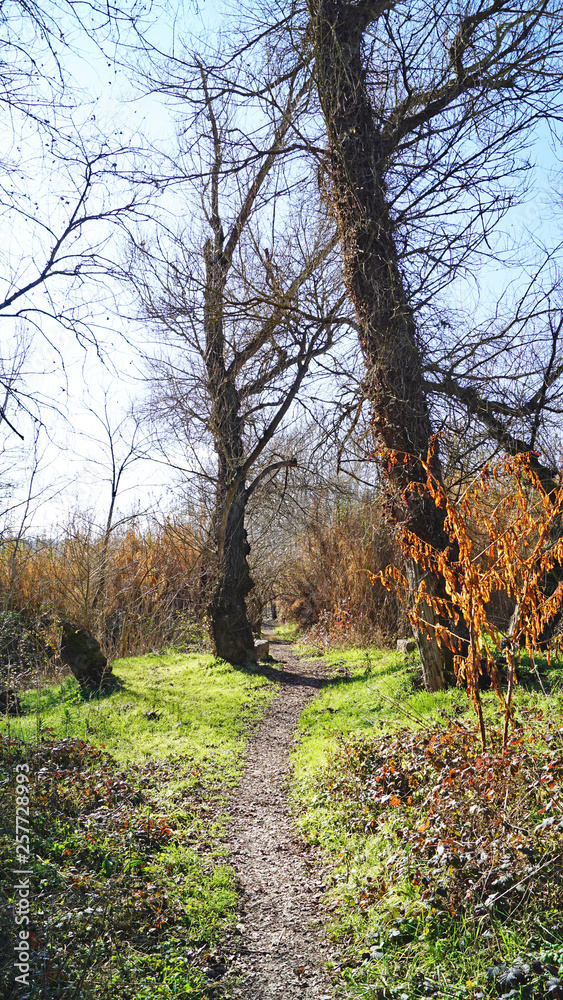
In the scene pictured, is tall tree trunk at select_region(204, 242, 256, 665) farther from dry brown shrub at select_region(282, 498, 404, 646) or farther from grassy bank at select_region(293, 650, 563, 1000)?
grassy bank at select_region(293, 650, 563, 1000)

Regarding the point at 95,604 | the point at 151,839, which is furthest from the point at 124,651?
the point at 151,839

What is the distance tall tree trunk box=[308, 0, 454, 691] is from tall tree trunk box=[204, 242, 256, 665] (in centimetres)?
434

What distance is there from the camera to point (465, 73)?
22.1 feet

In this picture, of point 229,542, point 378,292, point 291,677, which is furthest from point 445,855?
point 229,542

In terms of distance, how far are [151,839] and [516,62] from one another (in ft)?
26.9

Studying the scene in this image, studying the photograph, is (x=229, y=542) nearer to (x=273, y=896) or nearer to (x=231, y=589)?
(x=231, y=589)

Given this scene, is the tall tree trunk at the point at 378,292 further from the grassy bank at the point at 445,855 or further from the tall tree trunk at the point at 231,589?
the tall tree trunk at the point at 231,589

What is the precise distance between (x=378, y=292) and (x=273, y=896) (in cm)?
633

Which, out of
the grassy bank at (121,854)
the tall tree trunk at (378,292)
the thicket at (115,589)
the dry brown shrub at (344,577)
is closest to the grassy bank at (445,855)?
the grassy bank at (121,854)

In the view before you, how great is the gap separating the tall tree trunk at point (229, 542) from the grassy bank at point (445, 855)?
20.3 feet

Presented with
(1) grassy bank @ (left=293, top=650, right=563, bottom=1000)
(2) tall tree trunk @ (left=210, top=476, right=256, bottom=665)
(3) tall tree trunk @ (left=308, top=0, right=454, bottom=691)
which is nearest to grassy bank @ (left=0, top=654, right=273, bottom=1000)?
(1) grassy bank @ (left=293, top=650, right=563, bottom=1000)

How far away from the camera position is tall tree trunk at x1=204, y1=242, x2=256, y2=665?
1158 cm

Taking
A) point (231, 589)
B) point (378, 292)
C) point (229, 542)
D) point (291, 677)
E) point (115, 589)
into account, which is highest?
point (378, 292)

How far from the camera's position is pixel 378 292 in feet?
24.5
